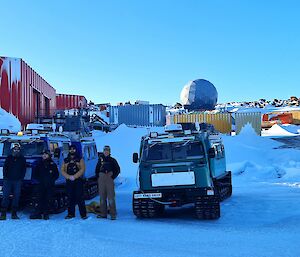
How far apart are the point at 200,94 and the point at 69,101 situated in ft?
65.4

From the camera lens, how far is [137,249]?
7.18 m

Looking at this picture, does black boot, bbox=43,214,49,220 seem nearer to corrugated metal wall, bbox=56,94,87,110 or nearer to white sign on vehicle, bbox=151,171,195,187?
white sign on vehicle, bbox=151,171,195,187

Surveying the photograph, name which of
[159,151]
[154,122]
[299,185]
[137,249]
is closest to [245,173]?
[299,185]

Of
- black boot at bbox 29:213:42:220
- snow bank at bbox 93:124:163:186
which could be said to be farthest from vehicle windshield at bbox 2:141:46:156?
snow bank at bbox 93:124:163:186

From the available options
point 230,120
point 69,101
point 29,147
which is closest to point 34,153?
point 29,147

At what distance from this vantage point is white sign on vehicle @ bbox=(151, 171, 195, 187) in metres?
10.7

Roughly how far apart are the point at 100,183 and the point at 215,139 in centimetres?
502

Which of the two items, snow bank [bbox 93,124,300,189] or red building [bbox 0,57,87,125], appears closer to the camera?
snow bank [bbox 93,124,300,189]

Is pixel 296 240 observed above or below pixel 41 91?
below

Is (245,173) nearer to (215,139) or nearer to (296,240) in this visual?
(215,139)

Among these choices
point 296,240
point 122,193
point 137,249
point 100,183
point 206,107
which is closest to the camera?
point 137,249

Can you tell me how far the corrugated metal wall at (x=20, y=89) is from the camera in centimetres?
3147

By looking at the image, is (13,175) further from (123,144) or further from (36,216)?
(123,144)

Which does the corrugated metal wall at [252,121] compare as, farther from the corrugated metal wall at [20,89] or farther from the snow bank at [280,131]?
the corrugated metal wall at [20,89]
